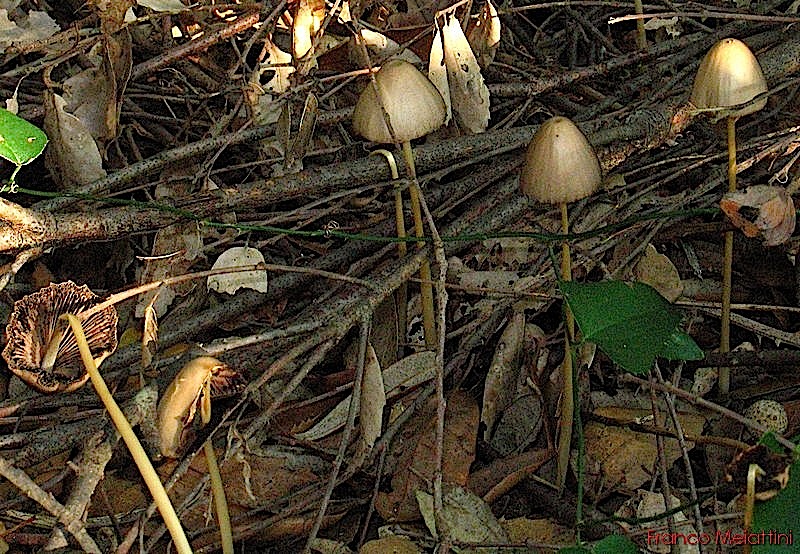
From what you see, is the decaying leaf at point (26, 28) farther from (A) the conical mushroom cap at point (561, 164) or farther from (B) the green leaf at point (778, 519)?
(B) the green leaf at point (778, 519)

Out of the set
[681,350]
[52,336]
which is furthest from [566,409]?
[52,336]

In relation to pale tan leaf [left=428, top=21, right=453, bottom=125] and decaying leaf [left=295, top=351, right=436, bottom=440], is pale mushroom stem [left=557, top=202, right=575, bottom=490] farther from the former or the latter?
pale tan leaf [left=428, top=21, right=453, bottom=125]

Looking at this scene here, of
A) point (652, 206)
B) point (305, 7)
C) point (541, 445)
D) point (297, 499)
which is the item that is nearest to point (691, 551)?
point (541, 445)

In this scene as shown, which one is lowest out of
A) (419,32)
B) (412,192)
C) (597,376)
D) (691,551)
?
(691,551)

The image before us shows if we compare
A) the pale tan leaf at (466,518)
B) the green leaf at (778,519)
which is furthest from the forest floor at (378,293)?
the green leaf at (778,519)

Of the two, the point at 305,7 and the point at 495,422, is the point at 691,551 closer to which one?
the point at 495,422
